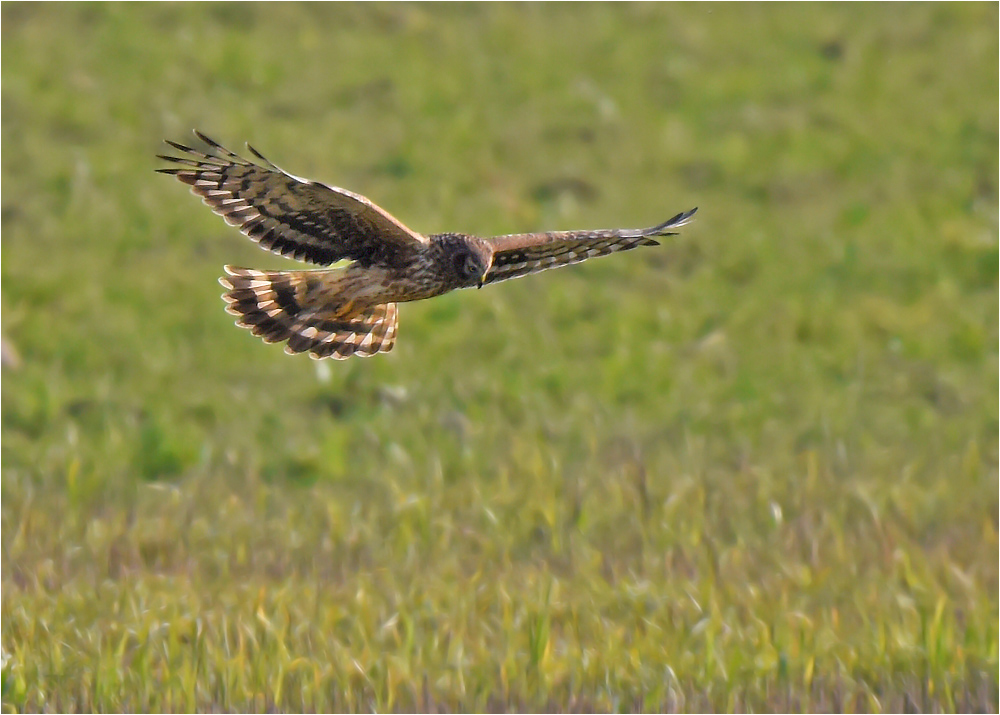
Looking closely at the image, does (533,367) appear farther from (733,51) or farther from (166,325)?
(733,51)

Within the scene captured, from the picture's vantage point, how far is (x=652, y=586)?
23.7ft

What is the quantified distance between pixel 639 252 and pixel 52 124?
4.15m

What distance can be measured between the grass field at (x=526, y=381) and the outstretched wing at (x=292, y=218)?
5.41 feet

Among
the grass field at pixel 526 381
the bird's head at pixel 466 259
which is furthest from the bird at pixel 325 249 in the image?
the grass field at pixel 526 381

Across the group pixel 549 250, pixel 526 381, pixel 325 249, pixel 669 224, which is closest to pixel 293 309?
pixel 325 249

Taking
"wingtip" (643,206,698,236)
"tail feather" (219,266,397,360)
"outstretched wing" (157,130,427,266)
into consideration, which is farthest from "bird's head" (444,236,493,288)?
"wingtip" (643,206,698,236)

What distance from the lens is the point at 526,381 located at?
31.1 feet

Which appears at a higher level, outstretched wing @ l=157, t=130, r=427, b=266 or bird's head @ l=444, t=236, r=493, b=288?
outstretched wing @ l=157, t=130, r=427, b=266

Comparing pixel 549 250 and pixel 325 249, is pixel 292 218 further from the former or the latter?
pixel 549 250

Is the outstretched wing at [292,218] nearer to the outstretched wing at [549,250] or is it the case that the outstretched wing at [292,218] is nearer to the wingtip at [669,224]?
the outstretched wing at [549,250]

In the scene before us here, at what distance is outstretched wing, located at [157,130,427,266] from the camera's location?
5.62 m

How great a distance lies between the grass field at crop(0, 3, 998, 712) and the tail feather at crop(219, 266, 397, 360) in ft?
4.17

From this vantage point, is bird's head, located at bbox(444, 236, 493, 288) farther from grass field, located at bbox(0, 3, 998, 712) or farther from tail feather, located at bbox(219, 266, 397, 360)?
grass field, located at bbox(0, 3, 998, 712)

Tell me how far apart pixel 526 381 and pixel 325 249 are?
3817mm
